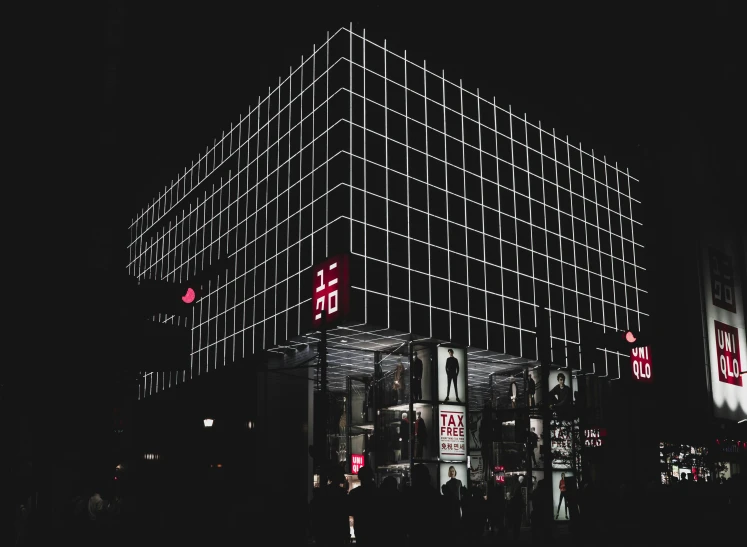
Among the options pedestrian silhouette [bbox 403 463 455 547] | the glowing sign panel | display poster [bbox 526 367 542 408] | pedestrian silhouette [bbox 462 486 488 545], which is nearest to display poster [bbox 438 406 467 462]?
display poster [bbox 526 367 542 408]

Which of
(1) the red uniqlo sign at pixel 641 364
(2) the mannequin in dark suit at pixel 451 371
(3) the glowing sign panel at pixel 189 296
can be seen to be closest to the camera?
(3) the glowing sign panel at pixel 189 296

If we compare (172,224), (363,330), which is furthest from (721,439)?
(172,224)

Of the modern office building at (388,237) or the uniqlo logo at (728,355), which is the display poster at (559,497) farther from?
the uniqlo logo at (728,355)

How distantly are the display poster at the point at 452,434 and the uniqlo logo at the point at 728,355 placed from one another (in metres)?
28.6

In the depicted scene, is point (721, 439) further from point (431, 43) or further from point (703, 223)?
point (431, 43)

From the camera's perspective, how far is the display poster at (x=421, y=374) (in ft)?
105

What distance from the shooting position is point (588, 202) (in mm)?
43562

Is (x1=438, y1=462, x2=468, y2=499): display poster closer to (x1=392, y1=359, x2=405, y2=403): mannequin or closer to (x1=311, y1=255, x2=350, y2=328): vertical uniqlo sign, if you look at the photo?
(x1=392, y1=359, x2=405, y2=403): mannequin

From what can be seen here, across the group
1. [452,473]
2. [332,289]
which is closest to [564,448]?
[452,473]

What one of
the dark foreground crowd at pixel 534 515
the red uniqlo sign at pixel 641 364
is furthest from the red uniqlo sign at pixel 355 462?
the red uniqlo sign at pixel 641 364

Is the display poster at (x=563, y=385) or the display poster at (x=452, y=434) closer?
the display poster at (x=452, y=434)

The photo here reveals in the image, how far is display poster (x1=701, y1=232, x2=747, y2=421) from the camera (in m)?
53.4

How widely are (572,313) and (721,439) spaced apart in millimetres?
22174

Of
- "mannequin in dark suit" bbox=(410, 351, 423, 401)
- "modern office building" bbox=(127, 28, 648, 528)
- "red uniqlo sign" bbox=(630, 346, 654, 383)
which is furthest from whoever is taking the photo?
"red uniqlo sign" bbox=(630, 346, 654, 383)
